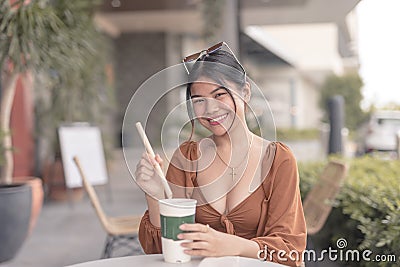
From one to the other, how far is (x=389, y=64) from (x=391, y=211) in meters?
1.91

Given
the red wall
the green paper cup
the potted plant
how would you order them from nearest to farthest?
the green paper cup → the potted plant → the red wall

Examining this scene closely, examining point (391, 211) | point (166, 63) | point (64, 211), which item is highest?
point (166, 63)

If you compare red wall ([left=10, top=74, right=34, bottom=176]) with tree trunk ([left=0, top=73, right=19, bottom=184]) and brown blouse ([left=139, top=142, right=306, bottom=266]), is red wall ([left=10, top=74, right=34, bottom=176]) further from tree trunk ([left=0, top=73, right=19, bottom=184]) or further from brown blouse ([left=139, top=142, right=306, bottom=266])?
brown blouse ([left=139, top=142, right=306, bottom=266])

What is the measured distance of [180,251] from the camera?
1.11 m

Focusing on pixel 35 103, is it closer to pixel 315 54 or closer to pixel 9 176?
pixel 9 176

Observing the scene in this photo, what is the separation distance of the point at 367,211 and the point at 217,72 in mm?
1718

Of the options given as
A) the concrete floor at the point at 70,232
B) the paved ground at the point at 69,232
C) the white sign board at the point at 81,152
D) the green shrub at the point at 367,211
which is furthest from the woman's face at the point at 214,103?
the white sign board at the point at 81,152

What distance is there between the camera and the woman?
48.5 inches

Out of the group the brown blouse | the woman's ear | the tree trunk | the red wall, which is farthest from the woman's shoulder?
the red wall

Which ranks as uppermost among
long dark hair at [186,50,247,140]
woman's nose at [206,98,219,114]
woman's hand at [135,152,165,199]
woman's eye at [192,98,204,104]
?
long dark hair at [186,50,247,140]

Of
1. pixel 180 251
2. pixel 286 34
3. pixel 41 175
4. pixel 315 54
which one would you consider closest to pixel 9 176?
pixel 41 175

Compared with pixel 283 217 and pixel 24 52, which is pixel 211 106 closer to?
pixel 283 217

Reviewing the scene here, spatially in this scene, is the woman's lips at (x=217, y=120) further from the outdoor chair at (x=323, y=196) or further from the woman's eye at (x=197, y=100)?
the outdoor chair at (x=323, y=196)

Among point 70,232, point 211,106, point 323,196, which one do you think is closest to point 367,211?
point 323,196
